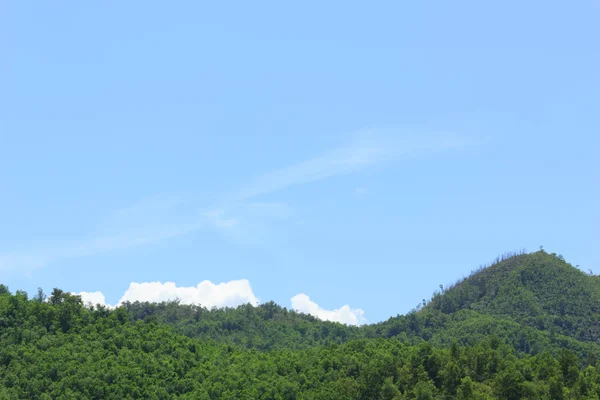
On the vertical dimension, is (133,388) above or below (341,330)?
below

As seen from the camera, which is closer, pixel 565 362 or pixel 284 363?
pixel 565 362

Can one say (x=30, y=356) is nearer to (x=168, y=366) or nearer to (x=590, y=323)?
(x=168, y=366)

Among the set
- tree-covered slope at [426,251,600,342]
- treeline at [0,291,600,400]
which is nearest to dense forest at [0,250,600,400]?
treeline at [0,291,600,400]

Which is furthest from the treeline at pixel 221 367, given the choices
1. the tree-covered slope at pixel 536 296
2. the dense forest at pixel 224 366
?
the tree-covered slope at pixel 536 296

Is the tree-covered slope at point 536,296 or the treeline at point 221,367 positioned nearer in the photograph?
the treeline at point 221,367

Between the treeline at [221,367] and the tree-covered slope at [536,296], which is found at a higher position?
the tree-covered slope at [536,296]

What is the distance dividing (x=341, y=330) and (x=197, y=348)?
70356mm

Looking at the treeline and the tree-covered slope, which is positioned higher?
the tree-covered slope

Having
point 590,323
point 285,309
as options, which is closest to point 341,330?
point 285,309

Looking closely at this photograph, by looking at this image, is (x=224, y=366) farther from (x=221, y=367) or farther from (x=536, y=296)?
(x=536, y=296)

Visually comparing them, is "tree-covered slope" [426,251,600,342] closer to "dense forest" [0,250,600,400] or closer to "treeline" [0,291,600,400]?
"dense forest" [0,250,600,400]

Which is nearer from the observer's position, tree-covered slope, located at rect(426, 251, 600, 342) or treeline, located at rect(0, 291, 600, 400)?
treeline, located at rect(0, 291, 600, 400)

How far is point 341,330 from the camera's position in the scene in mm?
163000

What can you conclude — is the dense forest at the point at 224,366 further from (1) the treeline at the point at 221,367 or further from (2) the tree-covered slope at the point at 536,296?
(2) the tree-covered slope at the point at 536,296
